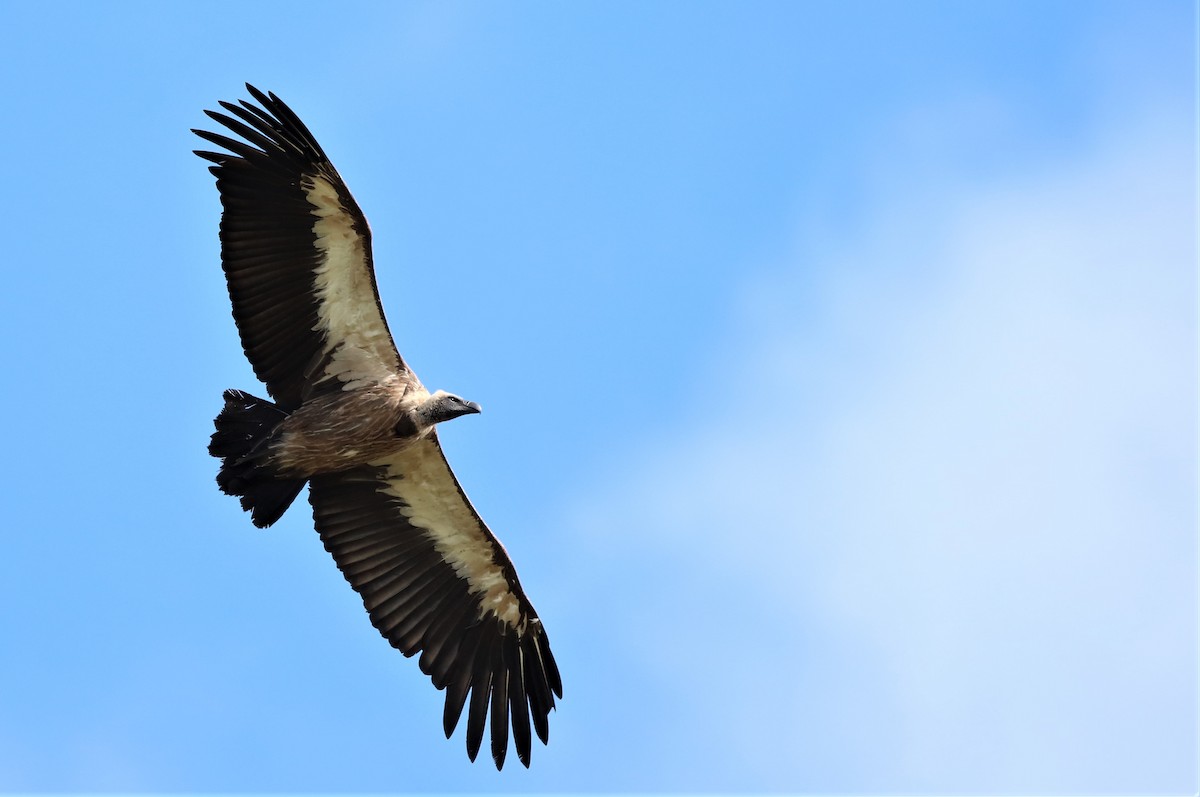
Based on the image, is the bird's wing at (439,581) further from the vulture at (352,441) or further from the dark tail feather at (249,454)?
the dark tail feather at (249,454)

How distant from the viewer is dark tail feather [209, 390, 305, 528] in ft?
54.3

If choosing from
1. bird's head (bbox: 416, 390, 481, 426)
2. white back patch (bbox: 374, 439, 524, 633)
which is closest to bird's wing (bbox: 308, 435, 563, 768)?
white back patch (bbox: 374, 439, 524, 633)

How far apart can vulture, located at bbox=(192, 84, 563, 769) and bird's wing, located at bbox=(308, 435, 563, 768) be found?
A: 0.02 metres

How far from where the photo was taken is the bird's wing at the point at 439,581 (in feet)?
58.2

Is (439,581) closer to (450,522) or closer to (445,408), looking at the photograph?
(450,522)

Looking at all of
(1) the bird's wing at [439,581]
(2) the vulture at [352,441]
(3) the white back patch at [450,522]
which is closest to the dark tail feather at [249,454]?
(2) the vulture at [352,441]

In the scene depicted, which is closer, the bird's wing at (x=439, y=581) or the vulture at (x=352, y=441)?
the vulture at (x=352, y=441)

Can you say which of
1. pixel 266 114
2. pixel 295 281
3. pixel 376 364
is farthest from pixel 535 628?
pixel 266 114

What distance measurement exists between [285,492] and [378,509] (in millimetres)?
1361

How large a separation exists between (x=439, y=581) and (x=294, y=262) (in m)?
3.79

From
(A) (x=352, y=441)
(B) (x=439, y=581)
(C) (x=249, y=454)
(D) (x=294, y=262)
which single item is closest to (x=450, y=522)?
(B) (x=439, y=581)

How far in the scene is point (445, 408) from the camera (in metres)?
16.8

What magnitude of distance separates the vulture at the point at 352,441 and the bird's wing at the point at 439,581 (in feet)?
0.05

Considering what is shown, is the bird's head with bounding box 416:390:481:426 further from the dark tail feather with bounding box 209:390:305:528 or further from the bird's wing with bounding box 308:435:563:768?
the dark tail feather with bounding box 209:390:305:528
